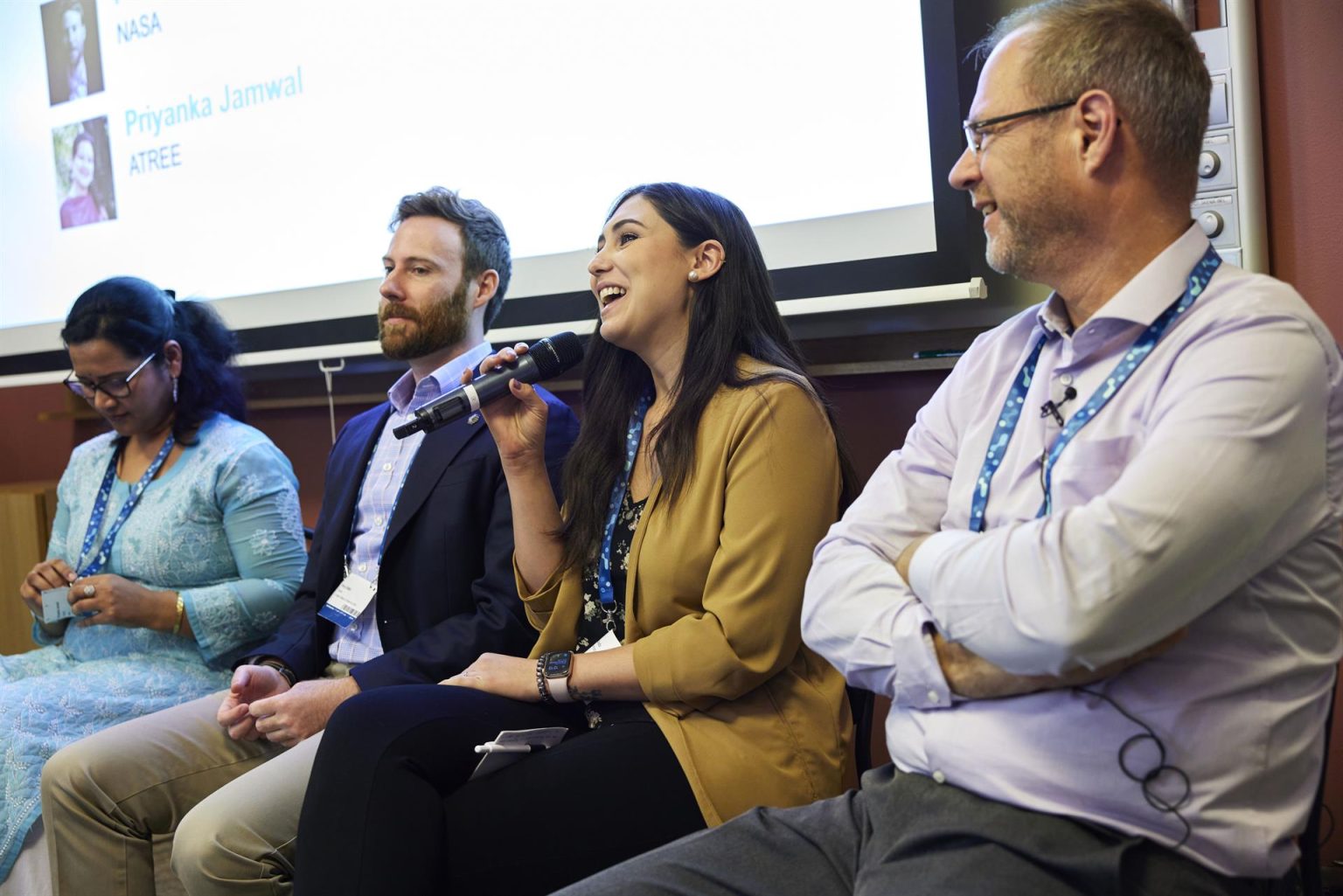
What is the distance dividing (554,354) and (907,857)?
107 centimetres

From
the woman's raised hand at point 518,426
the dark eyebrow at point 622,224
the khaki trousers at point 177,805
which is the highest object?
the dark eyebrow at point 622,224

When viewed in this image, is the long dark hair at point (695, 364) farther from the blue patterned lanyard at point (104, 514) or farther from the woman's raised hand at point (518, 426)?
the blue patterned lanyard at point (104, 514)

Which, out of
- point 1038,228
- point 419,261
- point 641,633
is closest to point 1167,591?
point 1038,228

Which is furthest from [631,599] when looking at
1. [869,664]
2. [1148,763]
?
[1148,763]

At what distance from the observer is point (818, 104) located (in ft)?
Answer: 7.76

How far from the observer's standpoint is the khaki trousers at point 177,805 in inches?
72.6

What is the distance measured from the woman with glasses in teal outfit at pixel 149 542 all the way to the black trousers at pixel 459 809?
1.01 meters

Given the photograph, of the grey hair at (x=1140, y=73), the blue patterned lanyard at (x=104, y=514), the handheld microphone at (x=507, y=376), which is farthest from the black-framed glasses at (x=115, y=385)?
the grey hair at (x=1140, y=73)

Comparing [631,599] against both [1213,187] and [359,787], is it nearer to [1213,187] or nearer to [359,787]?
[359,787]

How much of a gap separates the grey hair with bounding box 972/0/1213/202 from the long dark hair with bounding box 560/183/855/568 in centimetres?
65

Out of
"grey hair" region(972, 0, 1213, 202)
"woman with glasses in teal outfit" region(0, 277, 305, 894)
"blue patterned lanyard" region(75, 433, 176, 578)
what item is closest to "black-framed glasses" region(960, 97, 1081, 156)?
"grey hair" region(972, 0, 1213, 202)

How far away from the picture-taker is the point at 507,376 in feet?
6.48

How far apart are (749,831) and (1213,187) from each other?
4.44ft

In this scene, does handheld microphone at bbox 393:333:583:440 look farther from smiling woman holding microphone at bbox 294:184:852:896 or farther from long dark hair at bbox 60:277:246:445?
long dark hair at bbox 60:277:246:445
